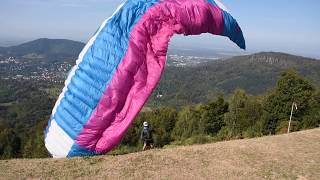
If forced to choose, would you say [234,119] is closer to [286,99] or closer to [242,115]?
[242,115]

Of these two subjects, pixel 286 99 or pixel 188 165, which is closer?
pixel 188 165

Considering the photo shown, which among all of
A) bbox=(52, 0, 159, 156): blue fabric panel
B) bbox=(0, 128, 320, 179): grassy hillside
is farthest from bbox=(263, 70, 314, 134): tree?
bbox=(52, 0, 159, 156): blue fabric panel

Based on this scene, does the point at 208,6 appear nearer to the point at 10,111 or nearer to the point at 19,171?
the point at 19,171

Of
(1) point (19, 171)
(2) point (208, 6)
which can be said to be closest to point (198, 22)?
(2) point (208, 6)

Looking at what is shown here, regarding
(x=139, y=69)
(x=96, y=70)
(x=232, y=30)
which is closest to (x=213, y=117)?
(x=232, y=30)

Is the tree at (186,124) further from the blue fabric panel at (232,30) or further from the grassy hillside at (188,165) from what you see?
the blue fabric panel at (232,30)

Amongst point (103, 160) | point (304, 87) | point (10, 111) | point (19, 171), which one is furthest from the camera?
point (10, 111)

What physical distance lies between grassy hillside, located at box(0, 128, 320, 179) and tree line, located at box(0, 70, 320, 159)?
18956mm

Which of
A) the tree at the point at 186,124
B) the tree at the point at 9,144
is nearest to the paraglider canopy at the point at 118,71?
the tree at the point at 186,124

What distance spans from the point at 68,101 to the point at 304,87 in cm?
4026

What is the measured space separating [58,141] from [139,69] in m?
3.11

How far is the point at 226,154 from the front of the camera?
15.8 m

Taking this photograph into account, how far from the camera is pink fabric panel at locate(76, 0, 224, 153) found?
11.9 meters

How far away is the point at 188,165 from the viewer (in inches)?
556
